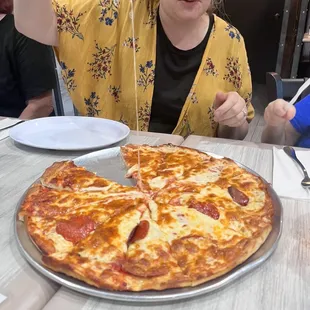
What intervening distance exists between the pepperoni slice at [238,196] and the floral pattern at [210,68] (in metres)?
0.72

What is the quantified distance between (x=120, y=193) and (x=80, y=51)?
0.77 meters

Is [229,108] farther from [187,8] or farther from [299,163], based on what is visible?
[187,8]

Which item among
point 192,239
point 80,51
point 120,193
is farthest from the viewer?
point 80,51

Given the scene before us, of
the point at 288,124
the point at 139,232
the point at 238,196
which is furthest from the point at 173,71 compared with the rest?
the point at 139,232

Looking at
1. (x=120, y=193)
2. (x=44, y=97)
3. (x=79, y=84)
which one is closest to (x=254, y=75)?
(x=44, y=97)

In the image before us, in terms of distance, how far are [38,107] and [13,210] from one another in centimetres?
122

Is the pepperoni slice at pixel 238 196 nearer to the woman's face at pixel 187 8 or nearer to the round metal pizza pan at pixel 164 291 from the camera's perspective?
the round metal pizza pan at pixel 164 291

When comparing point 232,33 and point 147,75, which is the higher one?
point 232,33

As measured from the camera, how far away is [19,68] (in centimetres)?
188

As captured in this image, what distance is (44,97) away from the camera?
6.42ft

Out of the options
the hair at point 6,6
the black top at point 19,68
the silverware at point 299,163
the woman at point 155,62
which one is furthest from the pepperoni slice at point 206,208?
the hair at point 6,6

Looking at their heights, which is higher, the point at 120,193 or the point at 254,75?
the point at 120,193

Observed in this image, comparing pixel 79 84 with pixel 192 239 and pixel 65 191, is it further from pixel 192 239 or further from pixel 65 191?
pixel 192 239

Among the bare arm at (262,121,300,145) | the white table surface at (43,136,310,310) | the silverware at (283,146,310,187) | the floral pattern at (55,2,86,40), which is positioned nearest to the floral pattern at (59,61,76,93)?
the floral pattern at (55,2,86,40)
